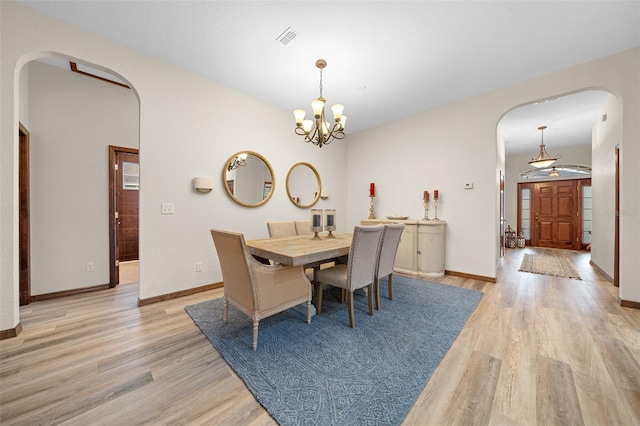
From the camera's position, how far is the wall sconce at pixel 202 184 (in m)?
2.93

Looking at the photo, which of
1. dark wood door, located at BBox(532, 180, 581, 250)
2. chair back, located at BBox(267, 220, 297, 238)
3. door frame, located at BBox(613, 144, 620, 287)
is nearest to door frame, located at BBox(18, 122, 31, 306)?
chair back, located at BBox(267, 220, 297, 238)

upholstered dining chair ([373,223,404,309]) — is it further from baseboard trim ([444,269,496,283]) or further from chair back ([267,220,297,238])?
baseboard trim ([444,269,496,283])

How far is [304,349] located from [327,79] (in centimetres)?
304

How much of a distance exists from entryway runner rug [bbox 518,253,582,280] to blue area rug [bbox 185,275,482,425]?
93.7 inches

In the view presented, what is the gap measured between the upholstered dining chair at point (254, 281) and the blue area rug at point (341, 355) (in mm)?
253

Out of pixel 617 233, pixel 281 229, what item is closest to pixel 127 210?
pixel 281 229

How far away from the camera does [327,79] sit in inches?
120

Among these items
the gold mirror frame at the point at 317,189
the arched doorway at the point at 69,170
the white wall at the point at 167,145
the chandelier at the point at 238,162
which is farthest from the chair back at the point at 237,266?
the gold mirror frame at the point at 317,189

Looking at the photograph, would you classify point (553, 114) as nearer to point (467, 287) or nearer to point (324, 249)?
point (467, 287)

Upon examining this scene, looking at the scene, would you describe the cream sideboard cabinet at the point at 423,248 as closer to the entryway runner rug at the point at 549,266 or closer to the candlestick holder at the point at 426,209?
the candlestick holder at the point at 426,209

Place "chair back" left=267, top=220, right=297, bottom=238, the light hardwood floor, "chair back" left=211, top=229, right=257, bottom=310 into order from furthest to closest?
"chair back" left=267, top=220, right=297, bottom=238 → "chair back" left=211, top=229, right=257, bottom=310 → the light hardwood floor

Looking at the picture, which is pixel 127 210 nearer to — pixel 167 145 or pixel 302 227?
pixel 167 145

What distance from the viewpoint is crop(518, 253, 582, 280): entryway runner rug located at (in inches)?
152

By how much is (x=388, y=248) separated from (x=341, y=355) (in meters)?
1.17
